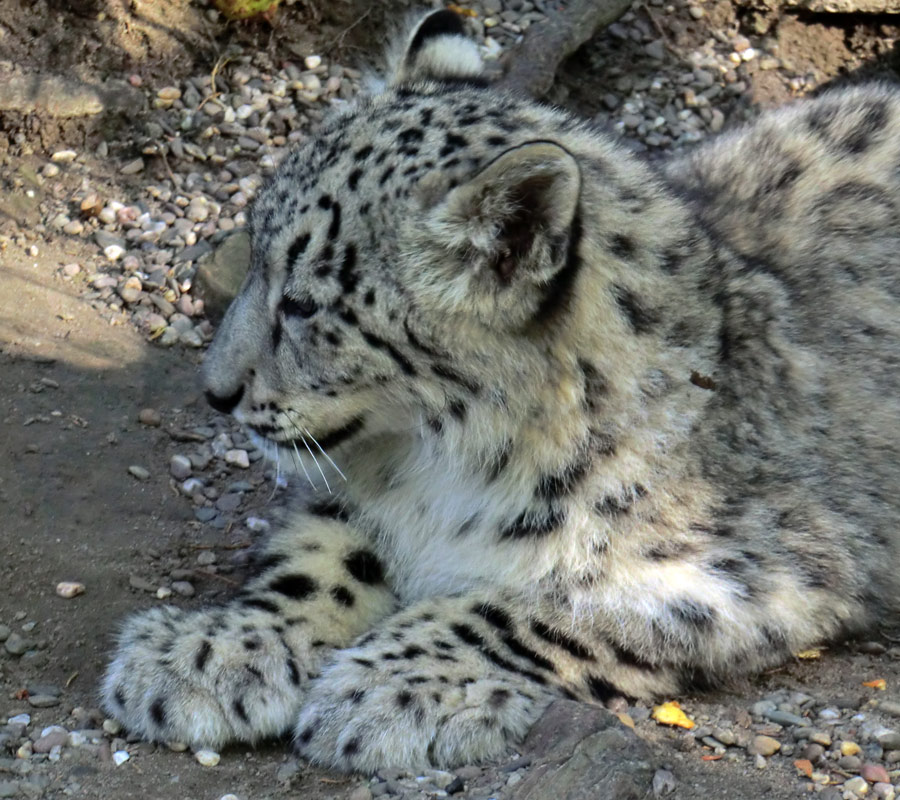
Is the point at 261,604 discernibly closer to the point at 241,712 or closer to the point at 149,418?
the point at 241,712

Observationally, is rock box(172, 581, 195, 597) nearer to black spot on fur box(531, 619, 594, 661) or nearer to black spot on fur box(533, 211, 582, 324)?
black spot on fur box(531, 619, 594, 661)

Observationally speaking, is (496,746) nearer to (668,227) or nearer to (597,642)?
(597,642)

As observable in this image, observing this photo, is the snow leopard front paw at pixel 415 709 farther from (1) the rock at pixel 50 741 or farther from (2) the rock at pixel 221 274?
(2) the rock at pixel 221 274

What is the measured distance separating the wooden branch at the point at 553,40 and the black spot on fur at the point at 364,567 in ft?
11.2

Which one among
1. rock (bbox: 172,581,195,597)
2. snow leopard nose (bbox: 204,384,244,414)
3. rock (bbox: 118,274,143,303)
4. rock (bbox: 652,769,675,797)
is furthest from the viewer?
rock (bbox: 118,274,143,303)

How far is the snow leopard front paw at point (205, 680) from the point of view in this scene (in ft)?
12.7

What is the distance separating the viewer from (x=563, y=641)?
3963 millimetres

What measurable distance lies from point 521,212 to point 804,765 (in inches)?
69.6

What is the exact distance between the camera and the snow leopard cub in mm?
3664

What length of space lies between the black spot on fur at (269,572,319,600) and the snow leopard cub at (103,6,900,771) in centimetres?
1

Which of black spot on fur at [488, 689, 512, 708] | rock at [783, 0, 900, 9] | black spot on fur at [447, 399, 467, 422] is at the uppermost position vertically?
rock at [783, 0, 900, 9]

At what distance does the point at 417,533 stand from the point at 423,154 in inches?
52.2

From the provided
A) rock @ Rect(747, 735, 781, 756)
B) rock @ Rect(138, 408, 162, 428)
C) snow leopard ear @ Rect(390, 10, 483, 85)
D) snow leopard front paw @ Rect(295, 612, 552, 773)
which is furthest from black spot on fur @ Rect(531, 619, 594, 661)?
rock @ Rect(138, 408, 162, 428)

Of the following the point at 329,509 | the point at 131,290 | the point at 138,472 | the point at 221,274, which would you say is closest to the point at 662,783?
the point at 329,509
